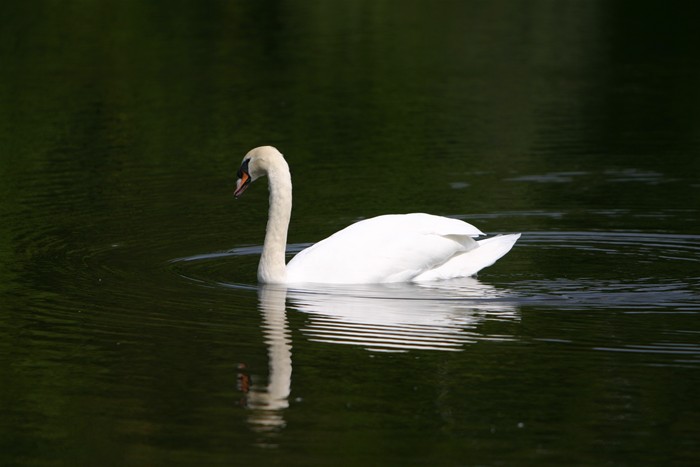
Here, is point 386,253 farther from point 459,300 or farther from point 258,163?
point 258,163

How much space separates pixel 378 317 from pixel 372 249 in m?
1.31

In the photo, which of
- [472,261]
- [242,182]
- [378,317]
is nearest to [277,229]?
[242,182]

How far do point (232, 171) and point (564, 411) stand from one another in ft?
34.1

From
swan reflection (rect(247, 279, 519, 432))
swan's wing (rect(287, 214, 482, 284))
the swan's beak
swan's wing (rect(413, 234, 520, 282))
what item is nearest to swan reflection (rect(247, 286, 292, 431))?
swan reflection (rect(247, 279, 519, 432))

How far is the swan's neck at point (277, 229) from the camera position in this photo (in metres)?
11.9

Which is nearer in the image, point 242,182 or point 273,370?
point 273,370

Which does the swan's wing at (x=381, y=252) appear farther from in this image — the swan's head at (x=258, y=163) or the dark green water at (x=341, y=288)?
the swan's head at (x=258, y=163)

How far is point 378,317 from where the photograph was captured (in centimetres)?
Answer: 1065

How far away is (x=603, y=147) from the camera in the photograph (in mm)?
19719

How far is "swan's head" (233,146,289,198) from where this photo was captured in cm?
1232

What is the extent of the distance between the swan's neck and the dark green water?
0.25 meters

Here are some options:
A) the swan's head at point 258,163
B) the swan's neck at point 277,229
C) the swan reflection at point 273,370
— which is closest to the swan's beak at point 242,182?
the swan's head at point 258,163

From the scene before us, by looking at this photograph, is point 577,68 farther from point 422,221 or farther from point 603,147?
point 422,221

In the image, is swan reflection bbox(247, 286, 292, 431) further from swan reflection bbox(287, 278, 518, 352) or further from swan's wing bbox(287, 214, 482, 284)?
swan's wing bbox(287, 214, 482, 284)
